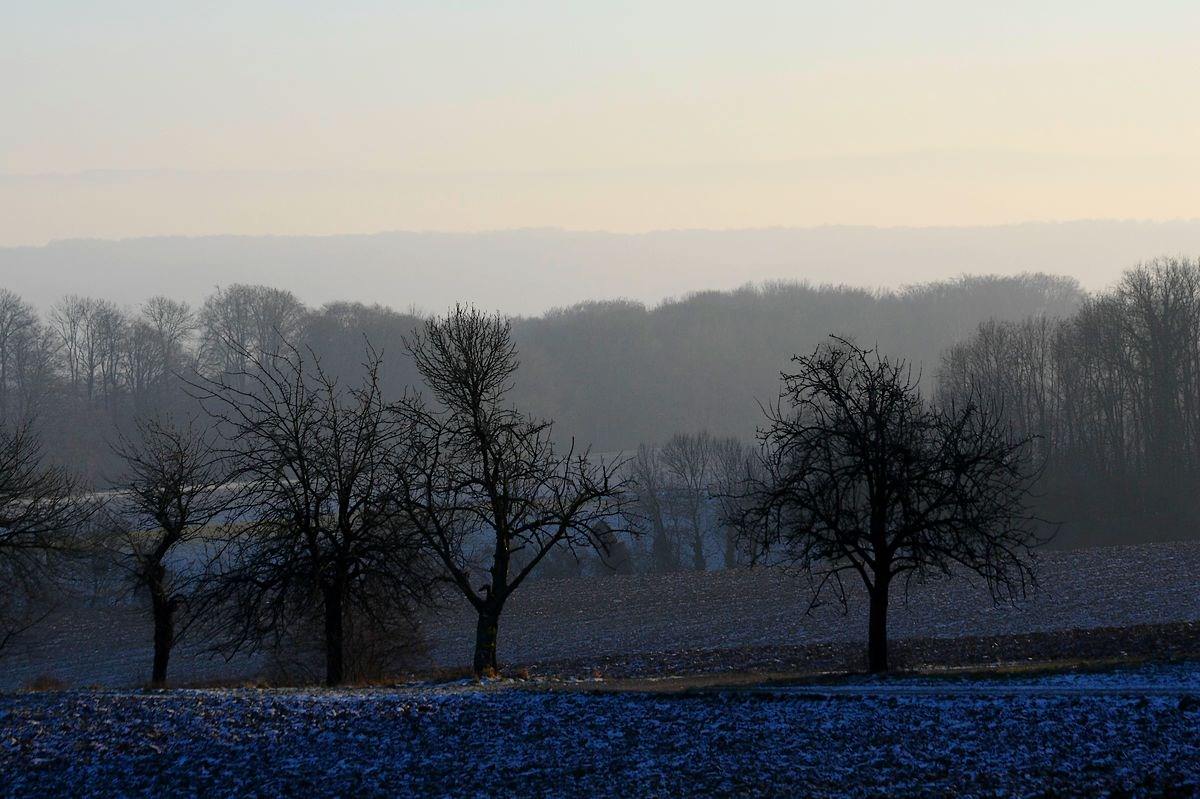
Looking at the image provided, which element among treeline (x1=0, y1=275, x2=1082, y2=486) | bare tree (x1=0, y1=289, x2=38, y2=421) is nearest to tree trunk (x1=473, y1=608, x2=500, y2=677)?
treeline (x1=0, y1=275, x2=1082, y2=486)

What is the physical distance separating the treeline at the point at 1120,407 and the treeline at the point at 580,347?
101 ft

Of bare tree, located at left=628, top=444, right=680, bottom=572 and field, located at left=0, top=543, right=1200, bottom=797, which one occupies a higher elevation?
bare tree, located at left=628, top=444, right=680, bottom=572

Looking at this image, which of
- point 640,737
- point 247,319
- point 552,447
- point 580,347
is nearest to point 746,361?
point 580,347

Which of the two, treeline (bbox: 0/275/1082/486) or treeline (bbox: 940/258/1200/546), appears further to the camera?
treeline (bbox: 0/275/1082/486)

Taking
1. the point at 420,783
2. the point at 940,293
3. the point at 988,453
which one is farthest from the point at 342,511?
the point at 940,293

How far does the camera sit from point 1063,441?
6925 cm

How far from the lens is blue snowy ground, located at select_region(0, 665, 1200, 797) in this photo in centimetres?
1259

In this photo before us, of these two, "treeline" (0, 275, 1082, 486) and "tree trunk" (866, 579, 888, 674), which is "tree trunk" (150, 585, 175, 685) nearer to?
"tree trunk" (866, 579, 888, 674)

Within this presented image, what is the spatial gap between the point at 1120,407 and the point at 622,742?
204 ft

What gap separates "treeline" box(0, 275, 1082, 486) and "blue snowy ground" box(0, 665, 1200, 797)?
67.0 metres

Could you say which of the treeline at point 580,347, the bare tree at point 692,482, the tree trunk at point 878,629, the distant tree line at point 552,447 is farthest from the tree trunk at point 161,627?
the treeline at point 580,347

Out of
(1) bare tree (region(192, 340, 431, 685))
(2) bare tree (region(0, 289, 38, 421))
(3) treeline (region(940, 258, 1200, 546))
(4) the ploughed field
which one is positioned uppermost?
(2) bare tree (region(0, 289, 38, 421))

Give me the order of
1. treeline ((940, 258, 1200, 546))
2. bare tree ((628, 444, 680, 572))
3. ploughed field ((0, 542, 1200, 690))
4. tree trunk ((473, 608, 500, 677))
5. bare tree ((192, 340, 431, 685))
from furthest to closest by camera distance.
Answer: bare tree ((628, 444, 680, 572)), treeline ((940, 258, 1200, 546)), ploughed field ((0, 542, 1200, 690)), tree trunk ((473, 608, 500, 677)), bare tree ((192, 340, 431, 685))

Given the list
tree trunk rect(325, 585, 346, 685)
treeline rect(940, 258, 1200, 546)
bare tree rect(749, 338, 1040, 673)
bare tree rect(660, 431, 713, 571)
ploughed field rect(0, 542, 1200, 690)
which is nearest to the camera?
bare tree rect(749, 338, 1040, 673)
